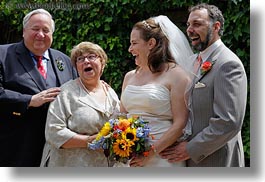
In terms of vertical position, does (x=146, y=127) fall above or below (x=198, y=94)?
below

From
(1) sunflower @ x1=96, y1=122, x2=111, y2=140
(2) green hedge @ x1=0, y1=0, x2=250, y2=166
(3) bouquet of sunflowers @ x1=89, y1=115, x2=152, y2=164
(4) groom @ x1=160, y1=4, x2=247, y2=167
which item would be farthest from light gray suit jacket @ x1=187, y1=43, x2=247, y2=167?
(2) green hedge @ x1=0, y1=0, x2=250, y2=166

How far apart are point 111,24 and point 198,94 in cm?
123

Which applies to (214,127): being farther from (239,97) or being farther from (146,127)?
(146,127)

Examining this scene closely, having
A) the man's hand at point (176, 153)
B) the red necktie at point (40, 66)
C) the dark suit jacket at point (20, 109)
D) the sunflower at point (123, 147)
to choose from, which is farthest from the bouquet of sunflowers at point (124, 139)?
the red necktie at point (40, 66)

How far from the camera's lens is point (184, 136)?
2.56 m

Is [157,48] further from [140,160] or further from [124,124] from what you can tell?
[140,160]

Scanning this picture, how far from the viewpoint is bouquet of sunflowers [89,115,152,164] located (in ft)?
8.11

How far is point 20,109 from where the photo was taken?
2.79 metres

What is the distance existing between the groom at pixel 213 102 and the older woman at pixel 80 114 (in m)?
0.43

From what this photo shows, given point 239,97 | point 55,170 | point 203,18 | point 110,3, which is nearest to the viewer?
point 239,97

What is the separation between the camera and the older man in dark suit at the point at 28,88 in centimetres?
279

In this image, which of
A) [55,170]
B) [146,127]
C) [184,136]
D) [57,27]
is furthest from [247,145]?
[57,27]

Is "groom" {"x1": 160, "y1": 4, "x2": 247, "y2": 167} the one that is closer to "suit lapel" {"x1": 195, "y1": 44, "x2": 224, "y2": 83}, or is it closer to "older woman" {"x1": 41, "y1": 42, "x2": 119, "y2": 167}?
"suit lapel" {"x1": 195, "y1": 44, "x2": 224, "y2": 83}

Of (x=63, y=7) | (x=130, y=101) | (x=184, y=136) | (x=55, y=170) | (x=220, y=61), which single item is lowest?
(x=55, y=170)
